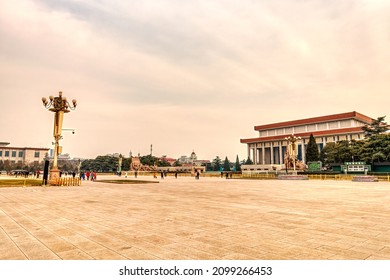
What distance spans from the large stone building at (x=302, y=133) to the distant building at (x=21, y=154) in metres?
109

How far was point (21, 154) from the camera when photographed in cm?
13425

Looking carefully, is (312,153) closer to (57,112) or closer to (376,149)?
(376,149)

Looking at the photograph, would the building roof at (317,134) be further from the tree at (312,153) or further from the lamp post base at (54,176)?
the lamp post base at (54,176)

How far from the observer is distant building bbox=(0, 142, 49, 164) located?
130750mm

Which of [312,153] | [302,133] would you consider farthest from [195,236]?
[302,133]

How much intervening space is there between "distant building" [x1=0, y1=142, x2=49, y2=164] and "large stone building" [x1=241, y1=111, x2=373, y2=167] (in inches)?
4309

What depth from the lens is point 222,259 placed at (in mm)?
4016

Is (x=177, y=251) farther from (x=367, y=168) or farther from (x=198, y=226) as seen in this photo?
(x=367, y=168)

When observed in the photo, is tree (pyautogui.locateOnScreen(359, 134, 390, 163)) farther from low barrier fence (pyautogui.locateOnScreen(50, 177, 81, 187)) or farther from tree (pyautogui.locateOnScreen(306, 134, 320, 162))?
low barrier fence (pyautogui.locateOnScreen(50, 177, 81, 187))

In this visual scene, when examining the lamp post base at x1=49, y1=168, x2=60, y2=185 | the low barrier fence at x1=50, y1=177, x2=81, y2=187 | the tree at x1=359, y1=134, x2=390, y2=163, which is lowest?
the low barrier fence at x1=50, y1=177, x2=81, y2=187

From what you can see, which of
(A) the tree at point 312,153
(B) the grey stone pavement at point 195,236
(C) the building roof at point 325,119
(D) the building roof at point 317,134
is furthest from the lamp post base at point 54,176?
(C) the building roof at point 325,119

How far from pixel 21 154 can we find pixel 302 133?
139 m

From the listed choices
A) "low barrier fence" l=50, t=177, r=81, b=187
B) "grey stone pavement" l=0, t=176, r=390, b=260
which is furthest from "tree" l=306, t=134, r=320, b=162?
"grey stone pavement" l=0, t=176, r=390, b=260

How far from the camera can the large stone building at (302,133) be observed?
86500mm
